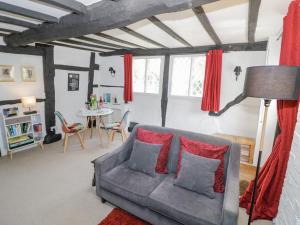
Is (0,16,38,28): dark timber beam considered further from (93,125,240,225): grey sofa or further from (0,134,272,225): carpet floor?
(0,134,272,225): carpet floor

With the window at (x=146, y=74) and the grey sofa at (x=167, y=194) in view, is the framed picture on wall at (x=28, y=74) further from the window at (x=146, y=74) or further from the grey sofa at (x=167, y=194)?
the grey sofa at (x=167, y=194)

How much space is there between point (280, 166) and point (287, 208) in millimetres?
432

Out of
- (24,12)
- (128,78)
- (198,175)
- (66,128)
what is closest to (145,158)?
(198,175)

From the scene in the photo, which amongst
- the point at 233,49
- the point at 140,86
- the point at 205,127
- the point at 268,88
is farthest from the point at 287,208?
the point at 140,86

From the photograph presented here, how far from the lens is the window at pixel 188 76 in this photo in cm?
439

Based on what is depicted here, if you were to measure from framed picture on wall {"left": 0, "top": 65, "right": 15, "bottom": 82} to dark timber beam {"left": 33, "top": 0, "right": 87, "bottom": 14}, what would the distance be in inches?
99.2

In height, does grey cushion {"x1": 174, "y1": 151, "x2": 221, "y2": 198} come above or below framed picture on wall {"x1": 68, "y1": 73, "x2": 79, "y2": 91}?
below

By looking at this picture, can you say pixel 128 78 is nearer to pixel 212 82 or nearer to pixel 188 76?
pixel 188 76

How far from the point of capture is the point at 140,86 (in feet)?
17.3

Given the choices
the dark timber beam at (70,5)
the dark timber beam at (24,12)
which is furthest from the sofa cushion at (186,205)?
the dark timber beam at (24,12)

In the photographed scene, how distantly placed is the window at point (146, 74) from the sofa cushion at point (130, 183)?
3124mm

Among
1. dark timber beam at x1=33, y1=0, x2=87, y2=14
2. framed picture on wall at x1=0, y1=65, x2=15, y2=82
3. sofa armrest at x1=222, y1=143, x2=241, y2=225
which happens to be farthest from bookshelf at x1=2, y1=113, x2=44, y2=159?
sofa armrest at x1=222, y1=143, x2=241, y2=225

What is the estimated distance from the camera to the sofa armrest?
55.1 inches

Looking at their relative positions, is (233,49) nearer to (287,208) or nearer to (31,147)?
(287,208)
